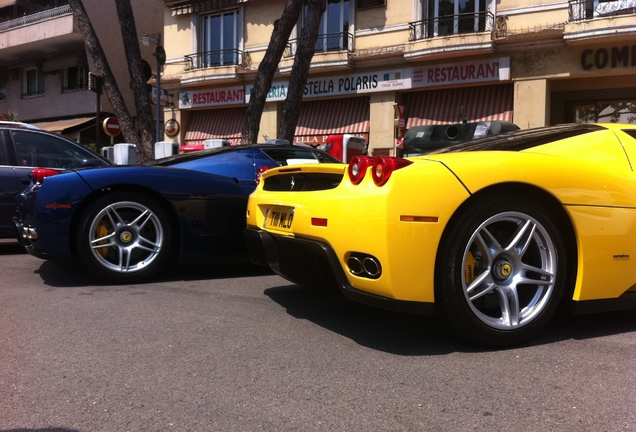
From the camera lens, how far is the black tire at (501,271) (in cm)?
297

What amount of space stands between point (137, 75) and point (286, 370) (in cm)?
1075

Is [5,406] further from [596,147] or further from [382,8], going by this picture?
[382,8]

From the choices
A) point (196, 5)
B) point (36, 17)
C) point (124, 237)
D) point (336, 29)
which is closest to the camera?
point (124, 237)

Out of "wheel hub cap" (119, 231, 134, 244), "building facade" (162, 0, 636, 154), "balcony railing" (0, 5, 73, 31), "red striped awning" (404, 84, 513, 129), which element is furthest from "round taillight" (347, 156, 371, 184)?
"balcony railing" (0, 5, 73, 31)

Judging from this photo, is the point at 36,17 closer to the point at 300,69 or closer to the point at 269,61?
the point at 269,61

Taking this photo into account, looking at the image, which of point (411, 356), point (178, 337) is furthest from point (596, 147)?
point (178, 337)

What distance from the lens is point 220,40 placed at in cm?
2014

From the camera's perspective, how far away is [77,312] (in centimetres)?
382

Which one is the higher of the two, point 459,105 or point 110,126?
point 459,105

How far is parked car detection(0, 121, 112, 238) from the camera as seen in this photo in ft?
19.7

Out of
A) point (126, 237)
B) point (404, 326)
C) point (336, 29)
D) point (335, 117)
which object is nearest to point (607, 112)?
point (335, 117)

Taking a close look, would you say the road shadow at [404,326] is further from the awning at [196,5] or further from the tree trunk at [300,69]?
the awning at [196,5]

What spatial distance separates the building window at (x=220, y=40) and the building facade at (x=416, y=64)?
0.04 meters

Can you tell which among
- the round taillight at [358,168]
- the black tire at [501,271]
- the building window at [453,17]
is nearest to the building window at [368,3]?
the building window at [453,17]
